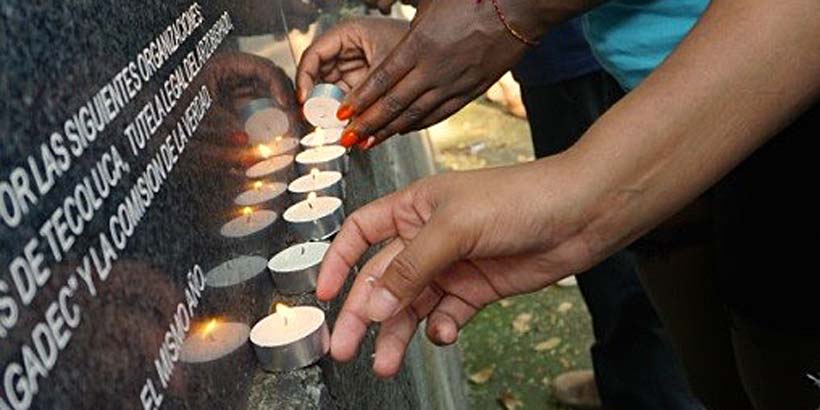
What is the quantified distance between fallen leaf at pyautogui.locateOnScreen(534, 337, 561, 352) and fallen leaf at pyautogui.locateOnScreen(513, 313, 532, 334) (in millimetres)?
146

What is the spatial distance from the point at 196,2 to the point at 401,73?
1.71ft

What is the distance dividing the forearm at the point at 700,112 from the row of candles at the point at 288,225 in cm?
50

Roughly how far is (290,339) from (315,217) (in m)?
0.34

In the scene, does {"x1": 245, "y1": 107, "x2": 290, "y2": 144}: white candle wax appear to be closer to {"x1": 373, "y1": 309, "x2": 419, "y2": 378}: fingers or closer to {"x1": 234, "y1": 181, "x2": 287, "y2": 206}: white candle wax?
{"x1": 234, "y1": 181, "x2": 287, "y2": 206}: white candle wax

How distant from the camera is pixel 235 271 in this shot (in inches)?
53.4

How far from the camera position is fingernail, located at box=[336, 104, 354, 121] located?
1.89 metres

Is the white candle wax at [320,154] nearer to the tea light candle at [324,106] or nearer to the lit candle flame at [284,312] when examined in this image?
the tea light candle at [324,106]

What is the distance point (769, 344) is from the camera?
1633 mm

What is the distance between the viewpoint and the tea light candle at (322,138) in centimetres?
193

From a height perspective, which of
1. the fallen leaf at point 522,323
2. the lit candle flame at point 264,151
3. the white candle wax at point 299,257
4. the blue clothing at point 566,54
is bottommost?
the fallen leaf at point 522,323

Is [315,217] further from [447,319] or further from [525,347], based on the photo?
[525,347]

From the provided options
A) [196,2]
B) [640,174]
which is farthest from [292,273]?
[640,174]

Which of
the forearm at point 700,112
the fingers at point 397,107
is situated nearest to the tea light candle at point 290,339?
the forearm at point 700,112

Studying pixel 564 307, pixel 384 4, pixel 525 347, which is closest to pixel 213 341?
pixel 384 4
